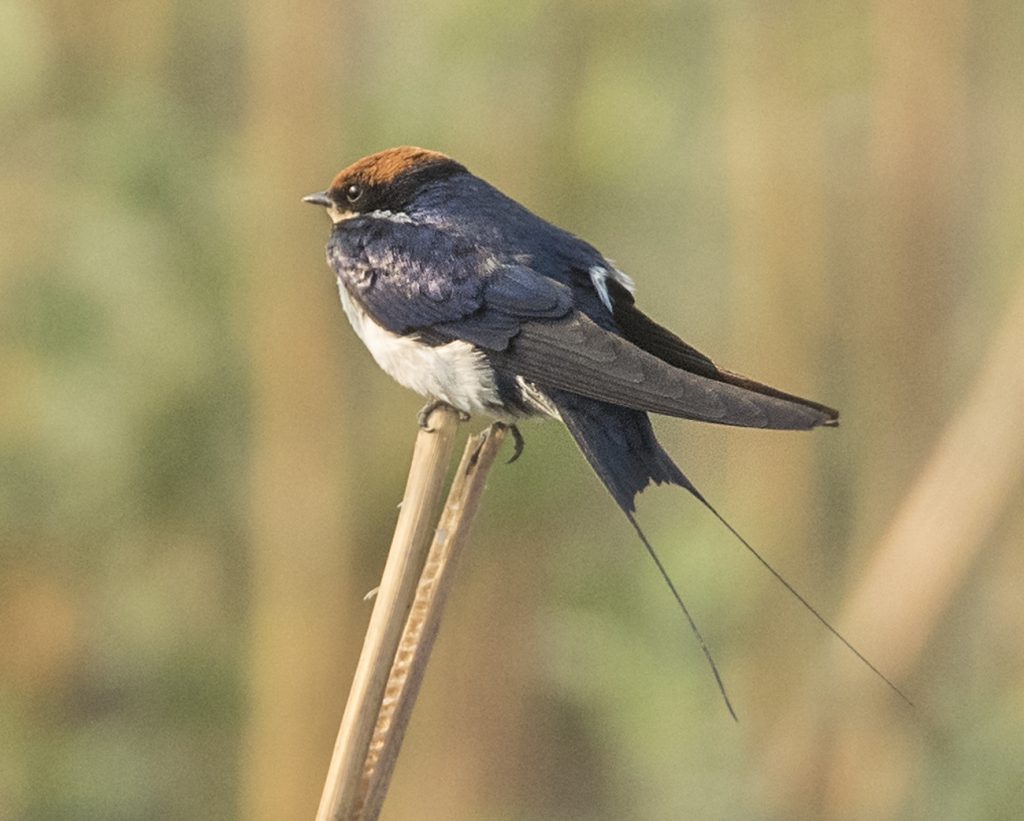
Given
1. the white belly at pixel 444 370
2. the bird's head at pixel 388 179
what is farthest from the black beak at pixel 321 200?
the white belly at pixel 444 370

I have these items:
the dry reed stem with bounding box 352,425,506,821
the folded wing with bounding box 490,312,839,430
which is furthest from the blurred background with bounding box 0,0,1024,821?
the dry reed stem with bounding box 352,425,506,821

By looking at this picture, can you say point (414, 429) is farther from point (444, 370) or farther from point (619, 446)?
point (619, 446)

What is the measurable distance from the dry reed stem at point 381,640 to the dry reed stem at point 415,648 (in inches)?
0.5

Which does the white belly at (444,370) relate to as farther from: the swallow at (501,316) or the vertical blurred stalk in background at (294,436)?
the vertical blurred stalk in background at (294,436)

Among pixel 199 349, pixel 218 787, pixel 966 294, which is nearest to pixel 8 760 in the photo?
pixel 218 787

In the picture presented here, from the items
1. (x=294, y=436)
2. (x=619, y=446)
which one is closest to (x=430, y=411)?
(x=619, y=446)

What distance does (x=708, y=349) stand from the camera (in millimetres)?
2184

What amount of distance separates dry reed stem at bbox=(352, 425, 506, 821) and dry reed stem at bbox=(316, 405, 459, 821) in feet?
0.04

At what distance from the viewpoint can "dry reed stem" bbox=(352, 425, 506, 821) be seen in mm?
1007

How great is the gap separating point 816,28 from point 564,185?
402 mm

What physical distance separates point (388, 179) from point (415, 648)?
548mm

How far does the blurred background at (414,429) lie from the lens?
190 cm

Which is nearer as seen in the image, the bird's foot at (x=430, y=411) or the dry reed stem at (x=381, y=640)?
the dry reed stem at (x=381, y=640)

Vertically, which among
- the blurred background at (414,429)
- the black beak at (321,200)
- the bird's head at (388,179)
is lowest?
the blurred background at (414,429)
